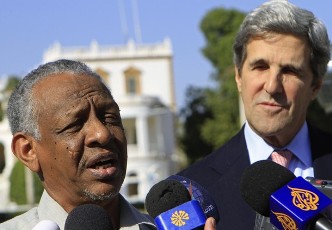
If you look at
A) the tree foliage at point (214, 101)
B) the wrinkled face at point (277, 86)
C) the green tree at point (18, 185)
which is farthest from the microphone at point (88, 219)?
the green tree at point (18, 185)

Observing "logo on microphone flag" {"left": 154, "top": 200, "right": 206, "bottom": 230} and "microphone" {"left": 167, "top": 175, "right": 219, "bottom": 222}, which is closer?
"logo on microphone flag" {"left": 154, "top": 200, "right": 206, "bottom": 230}

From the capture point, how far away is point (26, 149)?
2809 millimetres

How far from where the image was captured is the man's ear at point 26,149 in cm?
280

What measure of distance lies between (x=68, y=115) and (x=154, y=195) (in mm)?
366

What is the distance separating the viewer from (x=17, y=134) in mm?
2812

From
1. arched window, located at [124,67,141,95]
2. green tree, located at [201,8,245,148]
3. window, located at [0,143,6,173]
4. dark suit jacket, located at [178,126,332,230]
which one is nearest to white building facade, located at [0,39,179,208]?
arched window, located at [124,67,141,95]

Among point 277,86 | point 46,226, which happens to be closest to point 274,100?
point 277,86

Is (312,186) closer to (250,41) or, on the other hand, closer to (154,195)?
(154,195)

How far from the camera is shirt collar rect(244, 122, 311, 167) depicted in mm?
3572

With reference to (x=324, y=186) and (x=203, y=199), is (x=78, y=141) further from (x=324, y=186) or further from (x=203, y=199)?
(x=324, y=186)

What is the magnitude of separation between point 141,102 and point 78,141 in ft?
203

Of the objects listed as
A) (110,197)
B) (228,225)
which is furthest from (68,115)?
(228,225)

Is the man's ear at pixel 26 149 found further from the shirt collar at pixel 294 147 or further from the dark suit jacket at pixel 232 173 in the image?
the shirt collar at pixel 294 147

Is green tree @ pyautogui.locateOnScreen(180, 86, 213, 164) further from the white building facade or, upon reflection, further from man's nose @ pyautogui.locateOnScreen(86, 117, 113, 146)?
man's nose @ pyautogui.locateOnScreen(86, 117, 113, 146)
